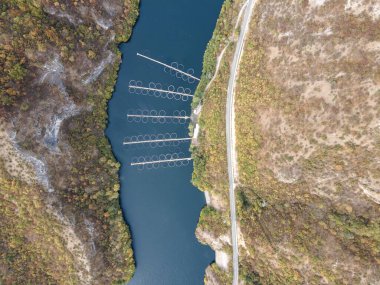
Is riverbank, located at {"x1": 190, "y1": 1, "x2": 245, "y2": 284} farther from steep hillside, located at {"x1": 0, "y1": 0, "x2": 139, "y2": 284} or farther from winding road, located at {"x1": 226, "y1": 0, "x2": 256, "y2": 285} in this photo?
steep hillside, located at {"x1": 0, "y1": 0, "x2": 139, "y2": 284}

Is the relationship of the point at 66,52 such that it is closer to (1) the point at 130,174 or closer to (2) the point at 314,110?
(1) the point at 130,174

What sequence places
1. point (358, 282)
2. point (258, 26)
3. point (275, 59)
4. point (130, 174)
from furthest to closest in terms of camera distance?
point (130, 174) → point (258, 26) → point (275, 59) → point (358, 282)

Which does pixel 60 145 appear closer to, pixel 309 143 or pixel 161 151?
pixel 161 151

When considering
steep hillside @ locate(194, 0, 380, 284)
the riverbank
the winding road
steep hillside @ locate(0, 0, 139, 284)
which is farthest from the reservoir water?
steep hillside @ locate(194, 0, 380, 284)

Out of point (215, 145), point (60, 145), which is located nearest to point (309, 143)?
point (215, 145)

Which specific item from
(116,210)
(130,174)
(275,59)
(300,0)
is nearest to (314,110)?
(275,59)
